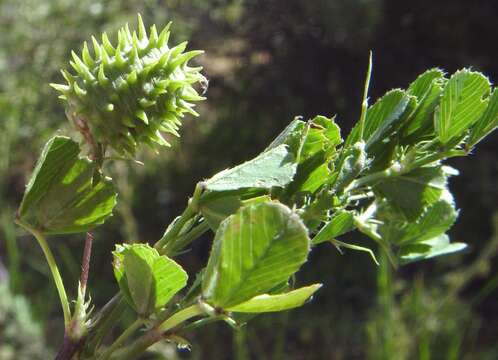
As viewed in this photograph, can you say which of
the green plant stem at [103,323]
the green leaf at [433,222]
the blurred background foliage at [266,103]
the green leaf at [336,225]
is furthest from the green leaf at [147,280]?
the blurred background foliage at [266,103]

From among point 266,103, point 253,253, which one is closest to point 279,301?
point 253,253

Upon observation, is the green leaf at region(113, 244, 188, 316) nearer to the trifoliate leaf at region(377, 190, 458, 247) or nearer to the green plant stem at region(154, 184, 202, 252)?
the green plant stem at region(154, 184, 202, 252)

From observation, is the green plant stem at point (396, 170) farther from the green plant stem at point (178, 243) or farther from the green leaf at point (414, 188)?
the green plant stem at point (178, 243)

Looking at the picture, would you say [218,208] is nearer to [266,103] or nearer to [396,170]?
[396,170]

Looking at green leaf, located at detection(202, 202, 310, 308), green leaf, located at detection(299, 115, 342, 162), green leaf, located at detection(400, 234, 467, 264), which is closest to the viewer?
green leaf, located at detection(202, 202, 310, 308)

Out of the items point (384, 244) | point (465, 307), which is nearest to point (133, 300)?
point (384, 244)

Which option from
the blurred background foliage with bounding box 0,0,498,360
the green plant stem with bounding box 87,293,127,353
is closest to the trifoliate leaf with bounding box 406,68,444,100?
the green plant stem with bounding box 87,293,127,353
